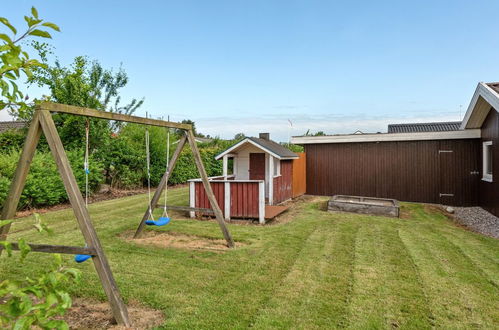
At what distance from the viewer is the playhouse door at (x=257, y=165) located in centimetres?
1063

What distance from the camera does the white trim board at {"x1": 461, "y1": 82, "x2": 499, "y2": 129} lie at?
655 centimetres

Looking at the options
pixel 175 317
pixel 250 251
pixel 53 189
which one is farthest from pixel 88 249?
pixel 53 189

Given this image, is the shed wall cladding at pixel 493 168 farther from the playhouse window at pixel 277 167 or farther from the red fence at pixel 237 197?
the red fence at pixel 237 197

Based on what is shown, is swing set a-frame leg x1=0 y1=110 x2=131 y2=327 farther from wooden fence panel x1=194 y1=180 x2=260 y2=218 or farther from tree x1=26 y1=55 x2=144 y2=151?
tree x1=26 y1=55 x2=144 y2=151

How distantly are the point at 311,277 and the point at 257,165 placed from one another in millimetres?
6901

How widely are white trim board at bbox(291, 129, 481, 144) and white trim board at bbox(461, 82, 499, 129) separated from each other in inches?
12.4

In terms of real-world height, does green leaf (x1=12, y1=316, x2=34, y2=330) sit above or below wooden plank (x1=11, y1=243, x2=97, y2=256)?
above

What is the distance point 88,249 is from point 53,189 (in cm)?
769

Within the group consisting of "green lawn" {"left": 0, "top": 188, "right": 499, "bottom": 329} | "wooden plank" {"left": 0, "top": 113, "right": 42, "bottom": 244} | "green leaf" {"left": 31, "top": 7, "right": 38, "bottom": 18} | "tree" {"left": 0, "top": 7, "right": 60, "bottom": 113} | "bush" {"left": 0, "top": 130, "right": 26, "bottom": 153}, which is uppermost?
"bush" {"left": 0, "top": 130, "right": 26, "bottom": 153}

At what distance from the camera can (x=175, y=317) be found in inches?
116

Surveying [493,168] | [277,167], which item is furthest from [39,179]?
[493,168]

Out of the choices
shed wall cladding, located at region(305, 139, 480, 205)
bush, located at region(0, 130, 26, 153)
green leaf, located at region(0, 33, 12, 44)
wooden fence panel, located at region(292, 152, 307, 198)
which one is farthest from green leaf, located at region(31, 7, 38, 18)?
shed wall cladding, located at region(305, 139, 480, 205)

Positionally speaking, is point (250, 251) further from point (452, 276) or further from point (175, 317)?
point (452, 276)

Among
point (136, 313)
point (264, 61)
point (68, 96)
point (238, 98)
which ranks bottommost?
point (136, 313)
